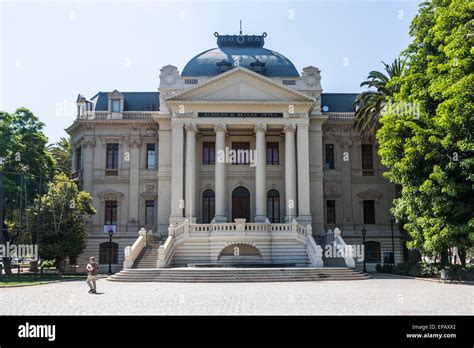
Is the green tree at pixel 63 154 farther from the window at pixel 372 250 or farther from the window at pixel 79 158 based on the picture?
the window at pixel 372 250

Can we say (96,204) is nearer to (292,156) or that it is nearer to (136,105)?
(136,105)

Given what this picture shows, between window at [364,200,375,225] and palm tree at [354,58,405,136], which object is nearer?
palm tree at [354,58,405,136]

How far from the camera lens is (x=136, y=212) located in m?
44.6

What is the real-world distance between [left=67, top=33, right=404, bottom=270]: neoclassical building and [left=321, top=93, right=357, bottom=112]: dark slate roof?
10 cm

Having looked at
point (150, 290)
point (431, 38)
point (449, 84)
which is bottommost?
point (150, 290)

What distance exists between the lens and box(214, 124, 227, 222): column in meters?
40.3

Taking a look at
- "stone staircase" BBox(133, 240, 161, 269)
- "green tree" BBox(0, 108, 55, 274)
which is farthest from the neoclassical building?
"green tree" BBox(0, 108, 55, 274)

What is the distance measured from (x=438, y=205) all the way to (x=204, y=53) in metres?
27.9

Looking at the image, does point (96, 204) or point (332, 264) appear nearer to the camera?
point (332, 264)

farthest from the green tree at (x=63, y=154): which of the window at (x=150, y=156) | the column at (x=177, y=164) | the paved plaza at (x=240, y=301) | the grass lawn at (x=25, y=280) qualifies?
the paved plaza at (x=240, y=301)

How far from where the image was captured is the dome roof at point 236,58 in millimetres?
45688

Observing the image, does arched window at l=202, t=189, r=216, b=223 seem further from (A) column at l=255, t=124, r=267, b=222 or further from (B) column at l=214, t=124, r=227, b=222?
(A) column at l=255, t=124, r=267, b=222

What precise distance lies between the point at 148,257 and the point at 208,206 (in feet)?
32.6

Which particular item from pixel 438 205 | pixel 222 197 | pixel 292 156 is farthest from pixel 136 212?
pixel 438 205
